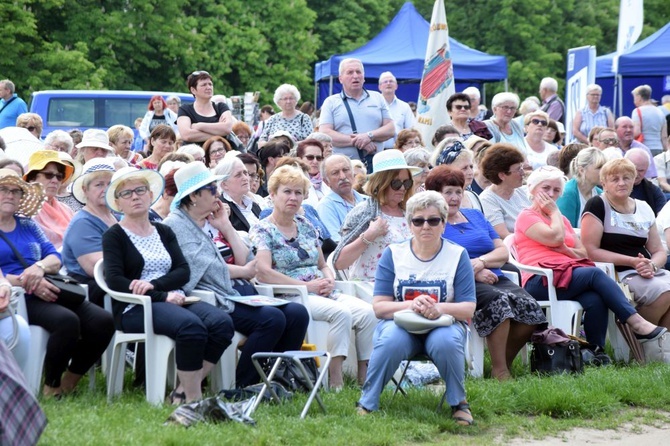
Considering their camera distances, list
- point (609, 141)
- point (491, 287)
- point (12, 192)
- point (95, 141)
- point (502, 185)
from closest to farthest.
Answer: point (12, 192), point (491, 287), point (502, 185), point (95, 141), point (609, 141)

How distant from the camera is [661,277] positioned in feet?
30.4

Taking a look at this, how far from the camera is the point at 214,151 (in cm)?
1050

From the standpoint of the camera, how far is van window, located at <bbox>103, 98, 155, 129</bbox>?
2155 cm

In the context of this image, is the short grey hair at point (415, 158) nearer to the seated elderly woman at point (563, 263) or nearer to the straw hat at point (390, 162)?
the seated elderly woman at point (563, 263)

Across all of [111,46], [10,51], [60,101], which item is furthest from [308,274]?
[111,46]

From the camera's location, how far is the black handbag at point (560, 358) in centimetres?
802

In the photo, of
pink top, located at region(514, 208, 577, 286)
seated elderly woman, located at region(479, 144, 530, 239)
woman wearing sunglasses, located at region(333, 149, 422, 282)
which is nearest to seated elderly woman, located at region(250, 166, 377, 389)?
woman wearing sunglasses, located at region(333, 149, 422, 282)

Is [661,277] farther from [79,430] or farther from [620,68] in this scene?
[620,68]

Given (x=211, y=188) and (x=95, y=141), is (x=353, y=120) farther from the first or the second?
(x=211, y=188)

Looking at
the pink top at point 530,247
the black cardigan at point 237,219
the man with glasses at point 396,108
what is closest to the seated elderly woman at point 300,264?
the black cardigan at point 237,219

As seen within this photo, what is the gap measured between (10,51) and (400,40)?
1000 cm

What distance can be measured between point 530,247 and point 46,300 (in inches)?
151

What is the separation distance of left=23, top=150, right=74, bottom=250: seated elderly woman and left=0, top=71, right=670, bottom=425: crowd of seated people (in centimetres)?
1

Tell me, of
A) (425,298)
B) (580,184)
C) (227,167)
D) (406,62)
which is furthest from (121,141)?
(406,62)
